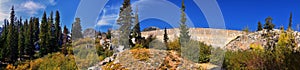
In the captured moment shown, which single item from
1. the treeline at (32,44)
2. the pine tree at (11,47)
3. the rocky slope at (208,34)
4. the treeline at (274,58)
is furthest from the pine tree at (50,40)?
the treeline at (274,58)

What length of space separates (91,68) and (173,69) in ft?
10.9

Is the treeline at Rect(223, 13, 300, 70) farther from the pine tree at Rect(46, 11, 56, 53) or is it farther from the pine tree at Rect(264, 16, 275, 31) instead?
the pine tree at Rect(46, 11, 56, 53)

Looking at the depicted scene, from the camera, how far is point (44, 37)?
106 ft

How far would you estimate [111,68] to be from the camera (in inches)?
500

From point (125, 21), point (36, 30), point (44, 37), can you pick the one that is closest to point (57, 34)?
point (44, 37)

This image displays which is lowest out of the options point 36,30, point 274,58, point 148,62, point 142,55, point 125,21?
point 148,62

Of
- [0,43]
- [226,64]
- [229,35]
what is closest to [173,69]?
[226,64]

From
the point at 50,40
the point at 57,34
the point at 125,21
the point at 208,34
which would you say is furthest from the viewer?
the point at 57,34

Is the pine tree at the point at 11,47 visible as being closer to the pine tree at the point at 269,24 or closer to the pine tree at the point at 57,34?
the pine tree at the point at 57,34

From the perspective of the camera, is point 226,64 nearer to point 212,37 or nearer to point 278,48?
point 278,48

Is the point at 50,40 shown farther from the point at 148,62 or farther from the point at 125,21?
the point at 148,62

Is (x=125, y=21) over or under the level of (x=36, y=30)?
under

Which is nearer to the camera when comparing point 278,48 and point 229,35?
point 278,48

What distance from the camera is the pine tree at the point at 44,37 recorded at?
99.0ft
